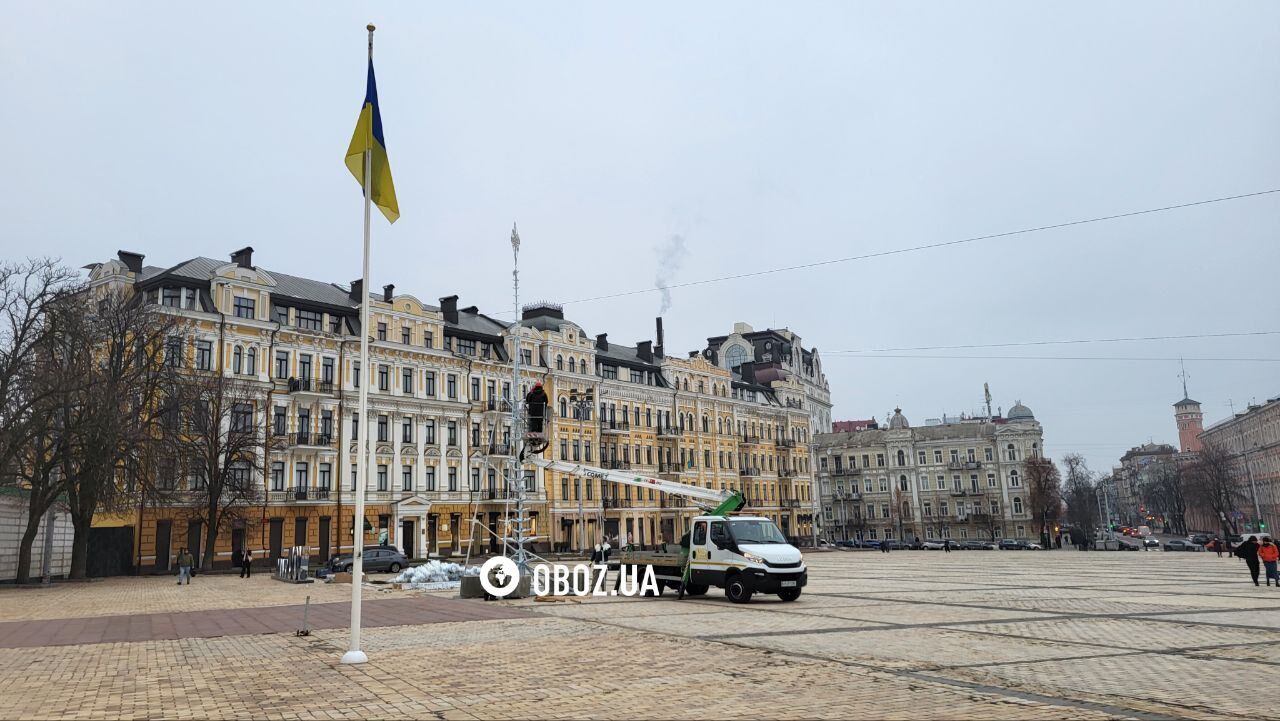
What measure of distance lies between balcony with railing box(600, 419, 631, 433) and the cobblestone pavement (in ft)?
163

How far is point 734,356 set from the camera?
347ft

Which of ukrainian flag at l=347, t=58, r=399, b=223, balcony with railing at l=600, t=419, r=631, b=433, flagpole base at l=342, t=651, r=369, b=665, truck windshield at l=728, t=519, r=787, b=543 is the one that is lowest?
flagpole base at l=342, t=651, r=369, b=665

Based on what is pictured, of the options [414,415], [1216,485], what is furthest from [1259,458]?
[414,415]

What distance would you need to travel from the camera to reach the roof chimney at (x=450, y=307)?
6341 cm

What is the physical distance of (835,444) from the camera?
367 ft

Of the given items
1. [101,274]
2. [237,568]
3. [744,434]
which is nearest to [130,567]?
[237,568]

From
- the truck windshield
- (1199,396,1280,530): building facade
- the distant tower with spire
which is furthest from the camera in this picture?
the distant tower with spire

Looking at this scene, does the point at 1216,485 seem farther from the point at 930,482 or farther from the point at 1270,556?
the point at 1270,556

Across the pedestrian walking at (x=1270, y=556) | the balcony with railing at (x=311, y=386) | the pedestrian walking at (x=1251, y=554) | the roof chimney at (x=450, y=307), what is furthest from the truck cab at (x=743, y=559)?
the roof chimney at (x=450, y=307)

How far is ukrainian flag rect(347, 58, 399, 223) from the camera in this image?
544 inches

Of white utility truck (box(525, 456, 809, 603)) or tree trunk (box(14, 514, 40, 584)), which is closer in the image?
white utility truck (box(525, 456, 809, 603))

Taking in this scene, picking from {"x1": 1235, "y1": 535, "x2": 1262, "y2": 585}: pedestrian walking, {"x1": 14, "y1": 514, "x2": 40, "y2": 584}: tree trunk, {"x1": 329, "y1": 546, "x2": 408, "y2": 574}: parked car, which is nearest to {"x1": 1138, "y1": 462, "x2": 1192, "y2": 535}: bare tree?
{"x1": 1235, "y1": 535, "x2": 1262, "y2": 585}: pedestrian walking

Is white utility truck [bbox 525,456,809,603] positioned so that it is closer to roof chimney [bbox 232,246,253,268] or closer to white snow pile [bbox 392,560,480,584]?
white snow pile [bbox 392,560,480,584]

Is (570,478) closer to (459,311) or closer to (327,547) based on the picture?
(459,311)
